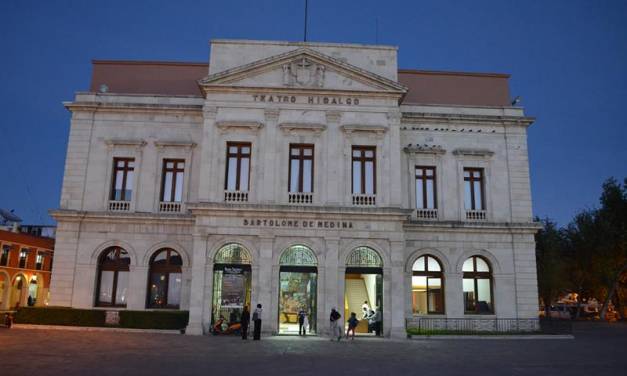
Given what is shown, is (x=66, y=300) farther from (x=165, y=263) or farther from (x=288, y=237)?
(x=288, y=237)

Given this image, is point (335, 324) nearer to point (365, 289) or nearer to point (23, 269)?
point (365, 289)

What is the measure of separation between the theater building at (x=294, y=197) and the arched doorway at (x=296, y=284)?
0.07 metres

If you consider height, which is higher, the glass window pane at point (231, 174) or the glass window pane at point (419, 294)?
the glass window pane at point (231, 174)

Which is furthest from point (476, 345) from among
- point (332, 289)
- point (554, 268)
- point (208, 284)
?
point (554, 268)

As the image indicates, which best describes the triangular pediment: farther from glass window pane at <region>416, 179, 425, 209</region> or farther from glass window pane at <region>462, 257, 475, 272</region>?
glass window pane at <region>462, 257, 475, 272</region>

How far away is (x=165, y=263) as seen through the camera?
30266 mm

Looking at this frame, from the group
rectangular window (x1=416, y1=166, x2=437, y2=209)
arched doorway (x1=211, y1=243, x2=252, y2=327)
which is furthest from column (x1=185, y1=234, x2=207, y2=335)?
rectangular window (x1=416, y1=166, x2=437, y2=209)

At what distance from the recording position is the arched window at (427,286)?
101 feet

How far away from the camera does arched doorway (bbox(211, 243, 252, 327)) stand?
89.5 ft

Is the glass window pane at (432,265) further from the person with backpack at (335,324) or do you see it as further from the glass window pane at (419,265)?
the person with backpack at (335,324)

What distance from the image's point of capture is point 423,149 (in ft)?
106

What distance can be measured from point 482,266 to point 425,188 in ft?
19.0

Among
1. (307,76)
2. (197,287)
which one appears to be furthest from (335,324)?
(307,76)

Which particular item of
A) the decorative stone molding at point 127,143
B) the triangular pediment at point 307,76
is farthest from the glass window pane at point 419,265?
the decorative stone molding at point 127,143
